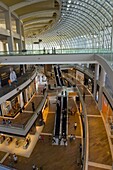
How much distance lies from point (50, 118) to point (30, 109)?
302 cm

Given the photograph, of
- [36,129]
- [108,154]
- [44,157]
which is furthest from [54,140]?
[108,154]

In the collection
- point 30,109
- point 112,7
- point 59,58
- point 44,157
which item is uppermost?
point 112,7

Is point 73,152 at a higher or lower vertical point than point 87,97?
lower

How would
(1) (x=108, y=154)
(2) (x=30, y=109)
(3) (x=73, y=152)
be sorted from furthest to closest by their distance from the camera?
(2) (x=30, y=109) → (3) (x=73, y=152) → (1) (x=108, y=154)

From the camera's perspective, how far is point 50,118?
23.0 m

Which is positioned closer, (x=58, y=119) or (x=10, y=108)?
(x=58, y=119)

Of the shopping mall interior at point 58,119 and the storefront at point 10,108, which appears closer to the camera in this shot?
the shopping mall interior at point 58,119

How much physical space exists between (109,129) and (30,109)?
38.1ft

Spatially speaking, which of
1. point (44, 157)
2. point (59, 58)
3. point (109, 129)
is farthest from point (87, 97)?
point (44, 157)

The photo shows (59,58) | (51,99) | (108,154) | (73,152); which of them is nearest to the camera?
(108,154)

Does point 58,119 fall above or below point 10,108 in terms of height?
below

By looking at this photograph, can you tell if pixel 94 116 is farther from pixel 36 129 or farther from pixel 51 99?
pixel 51 99

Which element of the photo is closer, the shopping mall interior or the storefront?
the shopping mall interior

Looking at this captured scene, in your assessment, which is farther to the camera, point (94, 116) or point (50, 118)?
point (50, 118)
